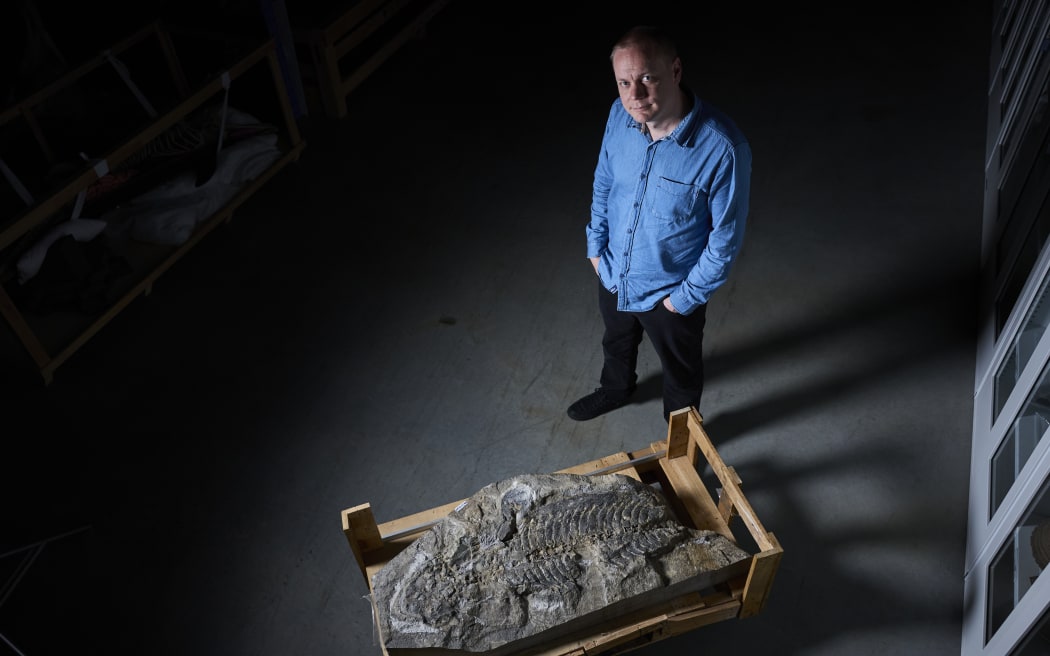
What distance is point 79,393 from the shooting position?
3863 millimetres

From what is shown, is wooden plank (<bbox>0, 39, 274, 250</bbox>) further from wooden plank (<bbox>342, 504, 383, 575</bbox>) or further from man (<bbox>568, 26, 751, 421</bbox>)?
man (<bbox>568, 26, 751, 421</bbox>)

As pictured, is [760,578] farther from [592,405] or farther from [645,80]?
[645,80]

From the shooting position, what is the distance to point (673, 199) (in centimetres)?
258

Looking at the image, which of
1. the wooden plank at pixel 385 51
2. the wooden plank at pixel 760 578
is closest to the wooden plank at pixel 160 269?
the wooden plank at pixel 385 51

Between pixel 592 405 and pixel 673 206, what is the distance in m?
1.32

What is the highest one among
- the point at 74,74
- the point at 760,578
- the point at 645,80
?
the point at 645,80

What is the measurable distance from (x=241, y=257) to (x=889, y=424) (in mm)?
3603

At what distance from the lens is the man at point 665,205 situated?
233 centimetres

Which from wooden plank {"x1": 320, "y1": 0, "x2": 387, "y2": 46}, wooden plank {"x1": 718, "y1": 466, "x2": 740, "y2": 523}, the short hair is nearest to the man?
the short hair

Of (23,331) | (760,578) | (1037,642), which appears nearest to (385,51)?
(23,331)

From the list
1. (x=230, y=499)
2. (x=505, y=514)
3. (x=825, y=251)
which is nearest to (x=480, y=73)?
(x=825, y=251)

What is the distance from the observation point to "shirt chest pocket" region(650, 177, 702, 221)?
2.55 m

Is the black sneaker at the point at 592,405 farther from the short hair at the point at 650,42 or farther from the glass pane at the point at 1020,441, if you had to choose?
the short hair at the point at 650,42

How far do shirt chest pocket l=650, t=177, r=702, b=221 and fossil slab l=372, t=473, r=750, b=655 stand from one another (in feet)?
3.08
